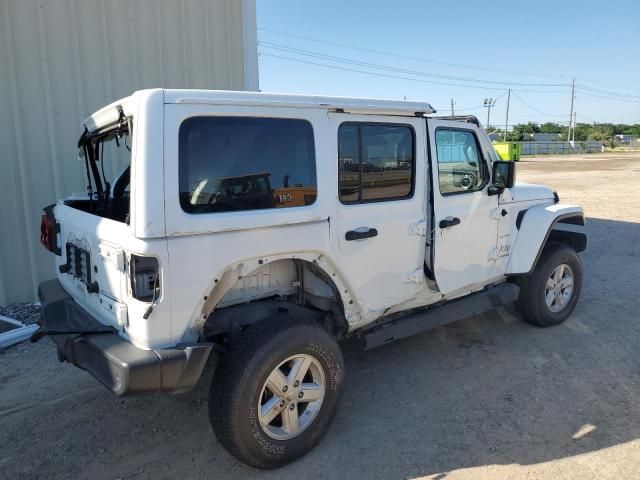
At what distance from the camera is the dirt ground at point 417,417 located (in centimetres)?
300

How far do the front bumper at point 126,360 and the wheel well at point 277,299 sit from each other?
266 mm

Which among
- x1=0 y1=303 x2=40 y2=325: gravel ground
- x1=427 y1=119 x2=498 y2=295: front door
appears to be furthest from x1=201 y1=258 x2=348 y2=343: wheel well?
x1=0 y1=303 x2=40 y2=325: gravel ground

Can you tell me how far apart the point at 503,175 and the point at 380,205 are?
136cm

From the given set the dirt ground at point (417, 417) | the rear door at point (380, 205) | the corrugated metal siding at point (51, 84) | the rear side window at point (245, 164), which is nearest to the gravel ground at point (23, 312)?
the corrugated metal siding at point (51, 84)

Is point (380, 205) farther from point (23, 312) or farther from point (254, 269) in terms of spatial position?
point (23, 312)

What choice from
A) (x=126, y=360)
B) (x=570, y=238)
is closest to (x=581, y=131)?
(x=570, y=238)

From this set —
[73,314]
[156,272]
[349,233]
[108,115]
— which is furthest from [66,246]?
[349,233]

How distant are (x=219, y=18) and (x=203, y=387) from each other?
543cm

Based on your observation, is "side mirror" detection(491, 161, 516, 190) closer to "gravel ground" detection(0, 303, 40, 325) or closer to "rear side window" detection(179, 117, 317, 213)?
"rear side window" detection(179, 117, 317, 213)

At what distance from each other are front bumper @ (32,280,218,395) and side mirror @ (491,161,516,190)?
2.78m

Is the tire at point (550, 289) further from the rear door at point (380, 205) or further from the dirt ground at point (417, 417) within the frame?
the rear door at point (380, 205)

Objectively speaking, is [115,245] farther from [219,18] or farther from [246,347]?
[219,18]

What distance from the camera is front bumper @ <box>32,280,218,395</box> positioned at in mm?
2494

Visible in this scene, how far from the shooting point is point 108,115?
123 inches
